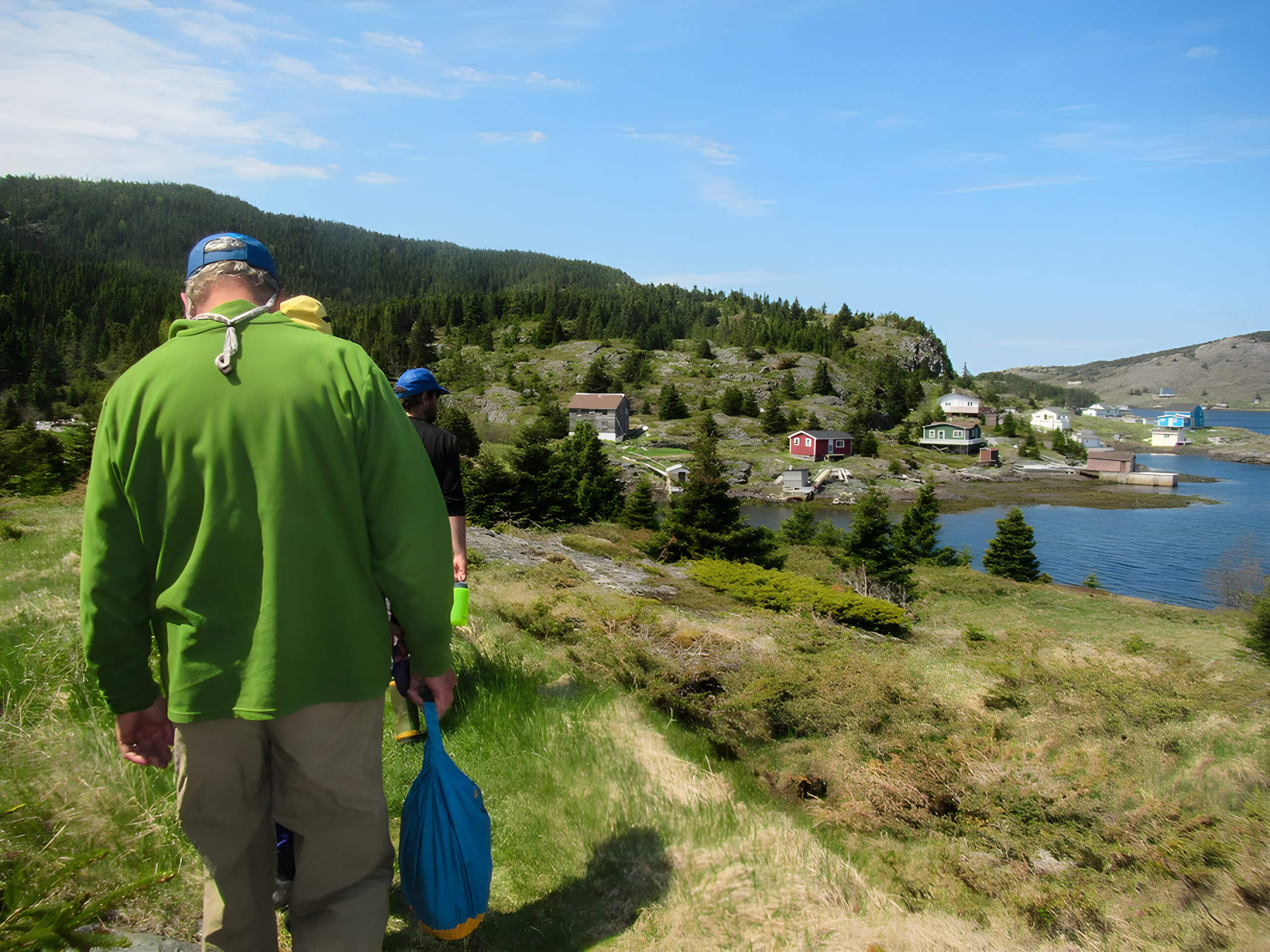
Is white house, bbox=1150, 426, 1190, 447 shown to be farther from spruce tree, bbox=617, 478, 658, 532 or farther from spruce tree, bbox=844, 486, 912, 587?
spruce tree, bbox=617, 478, 658, 532

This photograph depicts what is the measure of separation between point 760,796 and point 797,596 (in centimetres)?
966

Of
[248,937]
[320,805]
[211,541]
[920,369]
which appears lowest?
[248,937]

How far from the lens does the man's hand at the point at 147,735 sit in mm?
2033

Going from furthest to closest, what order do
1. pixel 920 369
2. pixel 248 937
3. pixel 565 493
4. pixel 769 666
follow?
pixel 920 369
pixel 565 493
pixel 769 666
pixel 248 937

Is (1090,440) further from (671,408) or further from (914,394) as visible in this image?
(671,408)

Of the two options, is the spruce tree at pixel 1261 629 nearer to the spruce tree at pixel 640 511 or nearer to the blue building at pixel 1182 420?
the spruce tree at pixel 640 511

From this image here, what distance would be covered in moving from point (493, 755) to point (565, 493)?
109ft

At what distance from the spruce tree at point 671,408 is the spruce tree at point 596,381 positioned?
32.2 ft

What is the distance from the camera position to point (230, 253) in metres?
2.15

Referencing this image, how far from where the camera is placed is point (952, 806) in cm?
374

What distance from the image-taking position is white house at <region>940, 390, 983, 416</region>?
377ft

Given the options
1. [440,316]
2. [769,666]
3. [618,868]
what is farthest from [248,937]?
[440,316]

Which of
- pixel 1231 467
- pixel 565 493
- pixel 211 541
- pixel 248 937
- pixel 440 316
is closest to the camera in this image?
pixel 211 541

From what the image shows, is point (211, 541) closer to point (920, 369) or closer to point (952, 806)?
point (952, 806)
